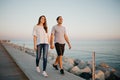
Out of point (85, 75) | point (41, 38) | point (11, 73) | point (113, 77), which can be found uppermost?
point (41, 38)

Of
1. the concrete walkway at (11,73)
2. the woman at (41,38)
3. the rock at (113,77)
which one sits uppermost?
the woman at (41,38)

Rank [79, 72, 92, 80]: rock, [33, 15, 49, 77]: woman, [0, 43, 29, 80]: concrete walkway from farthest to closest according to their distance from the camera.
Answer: [79, 72, 92, 80]: rock, [0, 43, 29, 80]: concrete walkway, [33, 15, 49, 77]: woman

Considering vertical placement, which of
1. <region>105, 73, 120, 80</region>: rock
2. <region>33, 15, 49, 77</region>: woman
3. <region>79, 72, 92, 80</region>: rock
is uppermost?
<region>33, 15, 49, 77</region>: woman

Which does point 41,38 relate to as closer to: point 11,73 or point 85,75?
point 11,73

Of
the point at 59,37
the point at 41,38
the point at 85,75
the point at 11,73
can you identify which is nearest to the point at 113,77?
the point at 85,75

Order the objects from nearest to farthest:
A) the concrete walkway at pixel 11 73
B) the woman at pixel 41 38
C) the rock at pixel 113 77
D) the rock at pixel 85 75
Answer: the woman at pixel 41 38, the concrete walkway at pixel 11 73, the rock at pixel 85 75, the rock at pixel 113 77

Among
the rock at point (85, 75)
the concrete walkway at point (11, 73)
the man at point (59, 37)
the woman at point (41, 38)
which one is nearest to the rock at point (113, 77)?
the rock at point (85, 75)

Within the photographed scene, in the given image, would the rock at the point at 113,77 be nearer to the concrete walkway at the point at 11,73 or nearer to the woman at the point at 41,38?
the concrete walkway at the point at 11,73

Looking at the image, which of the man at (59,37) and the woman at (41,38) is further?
the man at (59,37)

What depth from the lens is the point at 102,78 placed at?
10062 millimetres

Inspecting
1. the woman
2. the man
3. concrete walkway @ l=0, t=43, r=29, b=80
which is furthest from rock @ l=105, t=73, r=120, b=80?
the woman

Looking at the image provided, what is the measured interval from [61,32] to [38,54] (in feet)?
3.10

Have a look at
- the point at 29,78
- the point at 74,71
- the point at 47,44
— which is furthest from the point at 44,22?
the point at 74,71

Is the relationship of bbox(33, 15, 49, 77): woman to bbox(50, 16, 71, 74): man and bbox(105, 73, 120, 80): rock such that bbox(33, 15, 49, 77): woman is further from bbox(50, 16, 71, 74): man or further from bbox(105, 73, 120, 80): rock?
bbox(105, 73, 120, 80): rock
